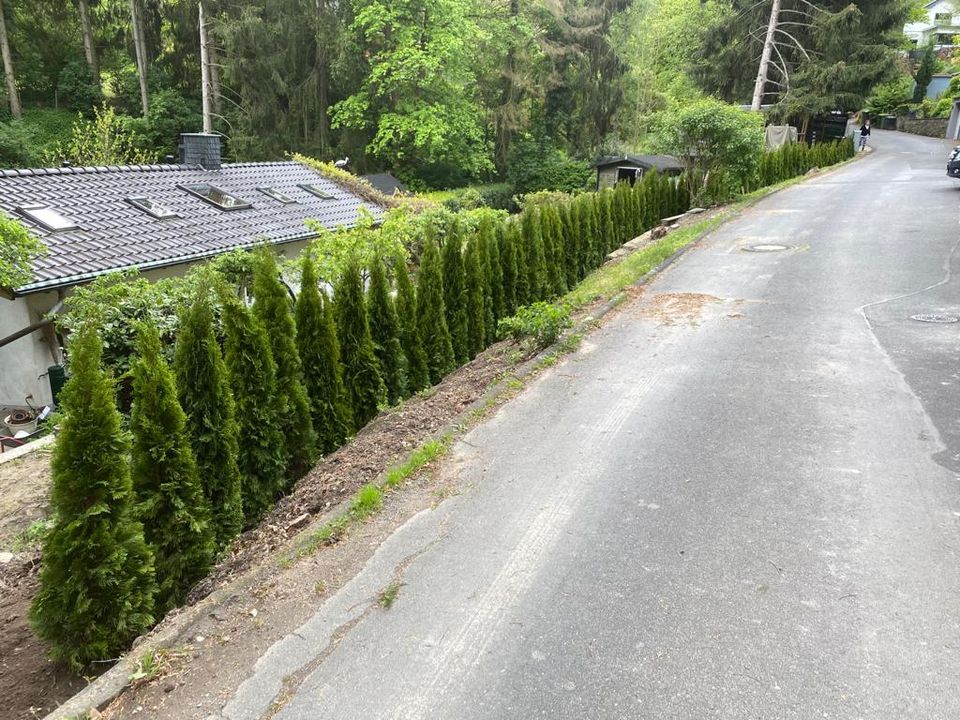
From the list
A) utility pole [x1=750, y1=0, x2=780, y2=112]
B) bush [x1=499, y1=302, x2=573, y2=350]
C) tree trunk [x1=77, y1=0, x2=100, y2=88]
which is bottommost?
bush [x1=499, y1=302, x2=573, y2=350]

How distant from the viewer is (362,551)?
3.69 meters

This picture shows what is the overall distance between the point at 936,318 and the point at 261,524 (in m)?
7.93

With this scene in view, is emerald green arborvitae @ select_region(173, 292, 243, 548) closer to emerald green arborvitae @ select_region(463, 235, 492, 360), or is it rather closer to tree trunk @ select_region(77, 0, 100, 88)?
emerald green arborvitae @ select_region(463, 235, 492, 360)

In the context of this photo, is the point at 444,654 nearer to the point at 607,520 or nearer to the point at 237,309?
the point at 607,520

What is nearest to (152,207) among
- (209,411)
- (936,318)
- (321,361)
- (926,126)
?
(321,361)

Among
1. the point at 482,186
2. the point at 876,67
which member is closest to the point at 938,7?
the point at 876,67

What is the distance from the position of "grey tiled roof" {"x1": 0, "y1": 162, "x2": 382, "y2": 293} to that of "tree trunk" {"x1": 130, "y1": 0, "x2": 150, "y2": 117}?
21562 millimetres

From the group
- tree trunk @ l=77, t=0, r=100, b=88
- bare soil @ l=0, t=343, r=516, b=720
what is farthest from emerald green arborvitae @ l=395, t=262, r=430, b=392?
tree trunk @ l=77, t=0, r=100, b=88

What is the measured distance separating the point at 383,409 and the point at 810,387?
4021 millimetres

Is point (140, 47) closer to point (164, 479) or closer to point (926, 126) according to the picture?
point (164, 479)

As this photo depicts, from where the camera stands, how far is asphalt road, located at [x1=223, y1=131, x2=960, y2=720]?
266cm

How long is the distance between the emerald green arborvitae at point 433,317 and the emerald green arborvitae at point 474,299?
69 centimetres

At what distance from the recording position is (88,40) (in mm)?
34594

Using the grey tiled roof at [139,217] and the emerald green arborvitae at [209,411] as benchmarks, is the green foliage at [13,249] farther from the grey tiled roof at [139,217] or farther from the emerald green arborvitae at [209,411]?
the grey tiled roof at [139,217]
